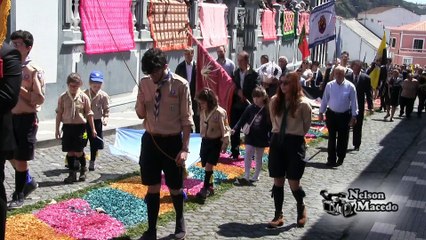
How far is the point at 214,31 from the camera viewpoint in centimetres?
2230

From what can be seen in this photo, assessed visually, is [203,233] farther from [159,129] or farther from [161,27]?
[161,27]

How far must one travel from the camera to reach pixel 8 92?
4.57m

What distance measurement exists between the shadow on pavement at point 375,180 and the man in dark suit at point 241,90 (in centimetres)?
159

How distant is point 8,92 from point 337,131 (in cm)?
808

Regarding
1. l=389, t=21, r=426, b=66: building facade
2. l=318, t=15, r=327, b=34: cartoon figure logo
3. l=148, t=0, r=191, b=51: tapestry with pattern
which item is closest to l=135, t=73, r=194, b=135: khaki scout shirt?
l=318, t=15, r=327, b=34: cartoon figure logo

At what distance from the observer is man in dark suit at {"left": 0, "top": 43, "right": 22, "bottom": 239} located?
14.8ft

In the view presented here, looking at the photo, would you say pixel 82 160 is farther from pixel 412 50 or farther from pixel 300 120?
pixel 412 50

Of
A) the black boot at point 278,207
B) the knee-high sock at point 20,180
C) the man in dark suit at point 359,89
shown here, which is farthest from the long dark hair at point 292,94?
the man in dark suit at point 359,89

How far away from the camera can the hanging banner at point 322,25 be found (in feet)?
52.3

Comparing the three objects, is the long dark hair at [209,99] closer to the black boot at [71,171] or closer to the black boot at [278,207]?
the black boot at [278,207]

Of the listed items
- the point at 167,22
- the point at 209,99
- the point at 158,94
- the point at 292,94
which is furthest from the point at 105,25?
the point at 158,94

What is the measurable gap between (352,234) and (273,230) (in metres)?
0.96

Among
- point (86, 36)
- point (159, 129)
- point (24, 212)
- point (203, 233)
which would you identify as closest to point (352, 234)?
point (203, 233)

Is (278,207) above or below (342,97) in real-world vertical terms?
below
